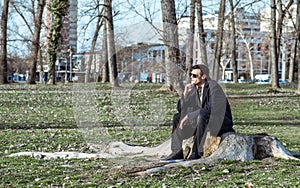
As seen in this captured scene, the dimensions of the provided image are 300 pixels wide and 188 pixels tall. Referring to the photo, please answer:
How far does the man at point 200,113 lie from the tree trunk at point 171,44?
7740 millimetres

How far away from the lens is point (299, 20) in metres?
30.2

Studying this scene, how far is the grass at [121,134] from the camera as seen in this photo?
303 inches

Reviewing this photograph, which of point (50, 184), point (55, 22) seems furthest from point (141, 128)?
point (55, 22)

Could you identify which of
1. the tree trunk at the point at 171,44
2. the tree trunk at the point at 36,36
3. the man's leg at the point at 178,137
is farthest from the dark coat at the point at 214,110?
the tree trunk at the point at 36,36

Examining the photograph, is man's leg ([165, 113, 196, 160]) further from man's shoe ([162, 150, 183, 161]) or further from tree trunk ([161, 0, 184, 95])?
tree trunk ([161, 0, 184, 95])

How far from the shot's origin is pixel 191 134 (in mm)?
9570

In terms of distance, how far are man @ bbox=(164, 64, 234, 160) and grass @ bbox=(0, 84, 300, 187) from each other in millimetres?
696

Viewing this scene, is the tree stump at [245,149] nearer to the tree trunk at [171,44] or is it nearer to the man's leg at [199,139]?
the man's leg at [199,139]

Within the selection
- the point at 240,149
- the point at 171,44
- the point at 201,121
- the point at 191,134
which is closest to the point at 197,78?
the point at 201,121

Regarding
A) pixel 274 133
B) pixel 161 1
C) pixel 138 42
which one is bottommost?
pixel 274 133

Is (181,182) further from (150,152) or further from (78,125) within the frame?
(78,125)

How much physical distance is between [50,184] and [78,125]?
29.6ft

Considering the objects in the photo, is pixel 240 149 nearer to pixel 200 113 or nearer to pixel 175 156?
pixel 200 113

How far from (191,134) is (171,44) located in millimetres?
8872
